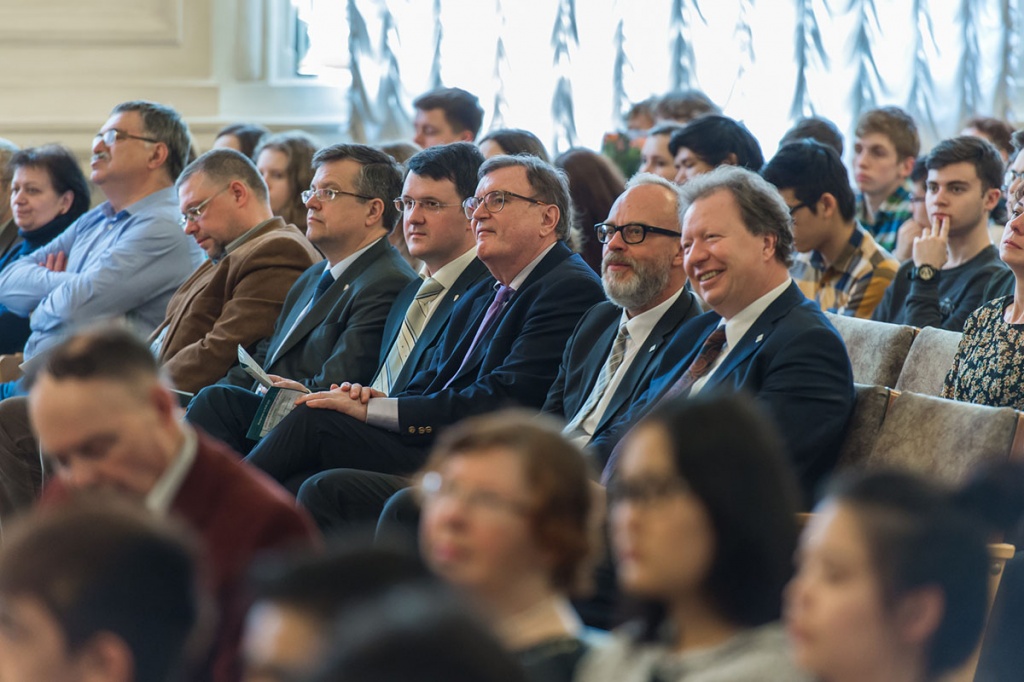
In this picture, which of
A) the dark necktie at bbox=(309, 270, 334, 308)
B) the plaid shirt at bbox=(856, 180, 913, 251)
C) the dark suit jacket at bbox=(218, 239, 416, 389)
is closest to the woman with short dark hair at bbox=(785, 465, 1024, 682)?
the dark suit jacket at bbox=(218, 239, 416, 389)

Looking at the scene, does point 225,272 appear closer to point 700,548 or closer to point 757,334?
point 757,334

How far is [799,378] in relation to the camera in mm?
2967

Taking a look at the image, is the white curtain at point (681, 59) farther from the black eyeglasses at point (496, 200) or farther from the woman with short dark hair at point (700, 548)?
the woman with short dark hair at point (700, 548)

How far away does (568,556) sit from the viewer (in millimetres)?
1724

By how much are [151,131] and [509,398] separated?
91.3 inches

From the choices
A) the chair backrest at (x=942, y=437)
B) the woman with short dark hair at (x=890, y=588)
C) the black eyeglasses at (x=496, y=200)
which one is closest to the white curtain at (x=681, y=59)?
the black eyeglasses at (x=496, y=200)

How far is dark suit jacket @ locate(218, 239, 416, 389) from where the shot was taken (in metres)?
Answer: 4.25

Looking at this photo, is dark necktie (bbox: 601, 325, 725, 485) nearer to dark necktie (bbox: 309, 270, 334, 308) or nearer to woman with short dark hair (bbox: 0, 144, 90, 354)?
dark necktie (bbox: 309, 270, 334, 308)

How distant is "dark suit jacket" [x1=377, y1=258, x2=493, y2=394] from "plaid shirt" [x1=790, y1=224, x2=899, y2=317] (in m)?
1.26

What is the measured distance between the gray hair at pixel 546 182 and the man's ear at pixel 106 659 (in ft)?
8.71

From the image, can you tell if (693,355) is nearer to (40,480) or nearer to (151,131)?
(40,480)

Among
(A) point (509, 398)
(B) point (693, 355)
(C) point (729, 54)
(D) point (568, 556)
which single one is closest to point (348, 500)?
(A) point (509, 398)

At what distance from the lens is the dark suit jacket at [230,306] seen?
4555 mm

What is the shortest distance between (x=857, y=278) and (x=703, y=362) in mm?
1713
